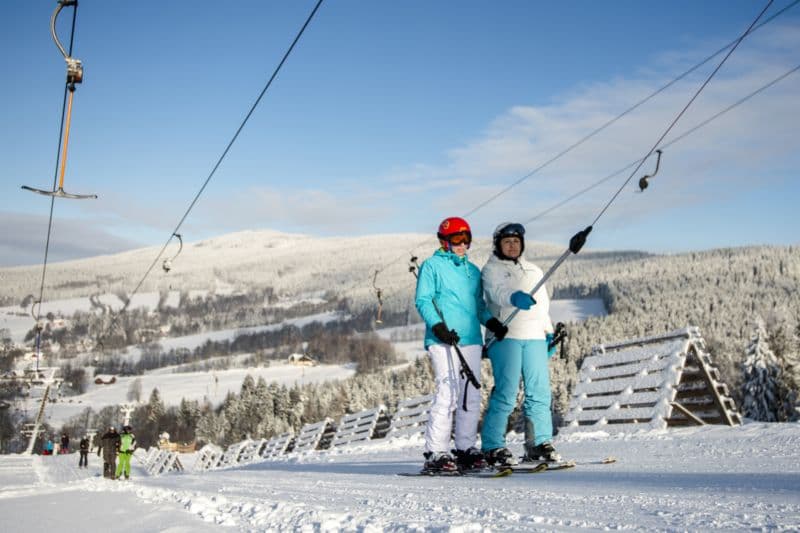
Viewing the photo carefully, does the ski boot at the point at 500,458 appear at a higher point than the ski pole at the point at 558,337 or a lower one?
lower

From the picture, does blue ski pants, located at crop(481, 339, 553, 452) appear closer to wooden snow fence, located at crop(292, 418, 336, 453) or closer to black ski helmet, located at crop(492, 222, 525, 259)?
black ski helmet, located at crop(492, 222, 525, 259)

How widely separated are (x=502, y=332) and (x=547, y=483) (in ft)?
5.44

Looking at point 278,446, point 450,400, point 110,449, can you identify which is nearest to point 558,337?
point 450,400

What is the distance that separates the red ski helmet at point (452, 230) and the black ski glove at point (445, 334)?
0.86 meters

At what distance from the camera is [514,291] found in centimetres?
685

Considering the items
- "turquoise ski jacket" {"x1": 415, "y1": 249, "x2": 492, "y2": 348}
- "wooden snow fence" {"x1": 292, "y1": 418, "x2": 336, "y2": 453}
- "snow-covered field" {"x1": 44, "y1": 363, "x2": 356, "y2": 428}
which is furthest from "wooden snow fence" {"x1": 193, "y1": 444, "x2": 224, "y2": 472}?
"snow-covered field" {"x1": 44, "y1": 363, "x2": 356, "y2": 428}

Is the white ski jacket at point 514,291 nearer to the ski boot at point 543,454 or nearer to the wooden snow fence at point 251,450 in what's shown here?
the ski boot at point 543,454

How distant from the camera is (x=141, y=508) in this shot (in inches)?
220

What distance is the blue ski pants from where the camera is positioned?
6676mm

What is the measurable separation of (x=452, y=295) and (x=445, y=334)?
1.93ft

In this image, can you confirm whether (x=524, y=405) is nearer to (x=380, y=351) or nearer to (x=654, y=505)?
(x=654, y=505)

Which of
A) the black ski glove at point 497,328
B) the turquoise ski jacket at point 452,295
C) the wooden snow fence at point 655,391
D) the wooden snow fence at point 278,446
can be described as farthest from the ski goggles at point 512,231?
the wooden snow fence at point 278,446

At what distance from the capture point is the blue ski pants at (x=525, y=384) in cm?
668

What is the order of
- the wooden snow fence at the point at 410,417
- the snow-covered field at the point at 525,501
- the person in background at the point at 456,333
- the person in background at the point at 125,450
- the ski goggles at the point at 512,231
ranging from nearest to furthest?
1. the snow-covered field at the point at 525,501
2. the person in background at the point at 456,333
3. the ski goggles at the point at 512,231
4. the wooden snow fence at the point at 410,417
5. the person in background at the point at 125,450
